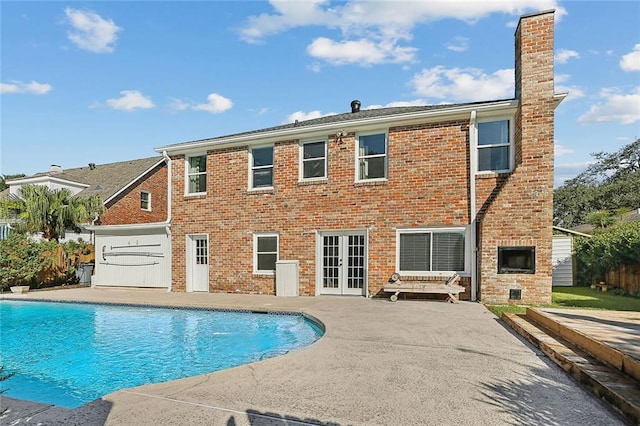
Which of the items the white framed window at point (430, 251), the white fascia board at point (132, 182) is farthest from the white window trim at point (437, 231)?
the white fascia board at point (132, 182)

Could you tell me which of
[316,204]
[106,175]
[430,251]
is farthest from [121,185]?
[430,251]

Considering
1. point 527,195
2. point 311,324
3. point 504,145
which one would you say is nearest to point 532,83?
point 504,145

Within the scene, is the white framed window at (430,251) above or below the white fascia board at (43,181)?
below

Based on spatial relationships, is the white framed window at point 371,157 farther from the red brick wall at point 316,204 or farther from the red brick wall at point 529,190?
the red brick wall at point 529,190

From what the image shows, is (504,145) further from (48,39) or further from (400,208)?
(48,39)

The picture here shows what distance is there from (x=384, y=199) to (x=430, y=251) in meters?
2.04

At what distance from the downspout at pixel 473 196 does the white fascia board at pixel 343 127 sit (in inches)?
17.8

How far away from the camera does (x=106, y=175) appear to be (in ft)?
79.7

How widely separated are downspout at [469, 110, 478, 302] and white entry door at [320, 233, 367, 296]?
10.2ft

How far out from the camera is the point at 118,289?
50.0 ft

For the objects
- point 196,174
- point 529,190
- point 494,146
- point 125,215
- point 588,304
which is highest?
point 494,146

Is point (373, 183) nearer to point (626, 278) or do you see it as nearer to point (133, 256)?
point (626, 278)

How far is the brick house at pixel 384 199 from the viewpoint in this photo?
32.7 feet

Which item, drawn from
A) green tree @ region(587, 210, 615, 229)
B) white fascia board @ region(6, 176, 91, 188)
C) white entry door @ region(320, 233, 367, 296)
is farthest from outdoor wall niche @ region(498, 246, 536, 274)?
white fascia board @ region(6, 176, 91, 188)
